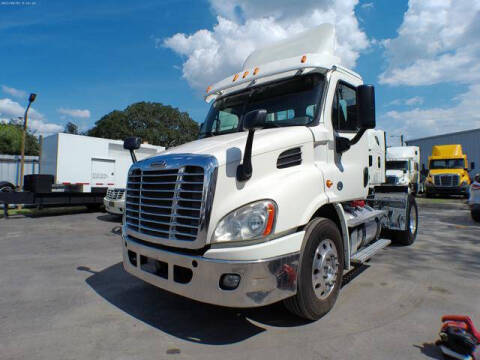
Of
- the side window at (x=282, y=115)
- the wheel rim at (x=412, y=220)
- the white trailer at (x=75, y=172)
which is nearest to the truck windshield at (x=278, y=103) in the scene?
the side window at (x=282, y=115)

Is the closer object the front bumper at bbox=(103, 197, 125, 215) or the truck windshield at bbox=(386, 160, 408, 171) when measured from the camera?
the front bumper at bbox=(103, 197, 125, 215)

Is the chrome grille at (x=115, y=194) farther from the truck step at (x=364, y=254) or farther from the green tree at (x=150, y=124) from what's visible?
the green tree at (x=150, y=124)

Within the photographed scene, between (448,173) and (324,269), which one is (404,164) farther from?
(324,269)

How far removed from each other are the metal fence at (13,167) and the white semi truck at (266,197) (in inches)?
812

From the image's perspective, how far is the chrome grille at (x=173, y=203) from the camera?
2539mm

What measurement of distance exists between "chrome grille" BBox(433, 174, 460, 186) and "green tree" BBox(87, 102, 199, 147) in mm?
29829

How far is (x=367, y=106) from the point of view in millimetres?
3420

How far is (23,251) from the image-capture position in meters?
6.07

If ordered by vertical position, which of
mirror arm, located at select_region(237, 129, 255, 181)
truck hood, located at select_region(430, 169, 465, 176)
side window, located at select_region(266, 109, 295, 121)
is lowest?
mirror arm, located at select_region(237, 129, 255, 181)

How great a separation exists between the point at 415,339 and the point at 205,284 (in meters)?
1.90

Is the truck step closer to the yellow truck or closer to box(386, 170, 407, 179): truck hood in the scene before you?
box(386, 170, 407, 179): truck hood

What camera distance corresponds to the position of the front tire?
2799 mm

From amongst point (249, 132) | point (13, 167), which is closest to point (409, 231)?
point (249, 132)

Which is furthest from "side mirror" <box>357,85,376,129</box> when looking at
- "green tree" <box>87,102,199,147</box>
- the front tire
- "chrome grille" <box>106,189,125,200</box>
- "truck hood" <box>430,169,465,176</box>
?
"green tree" <box>87,102,199,147</box>
